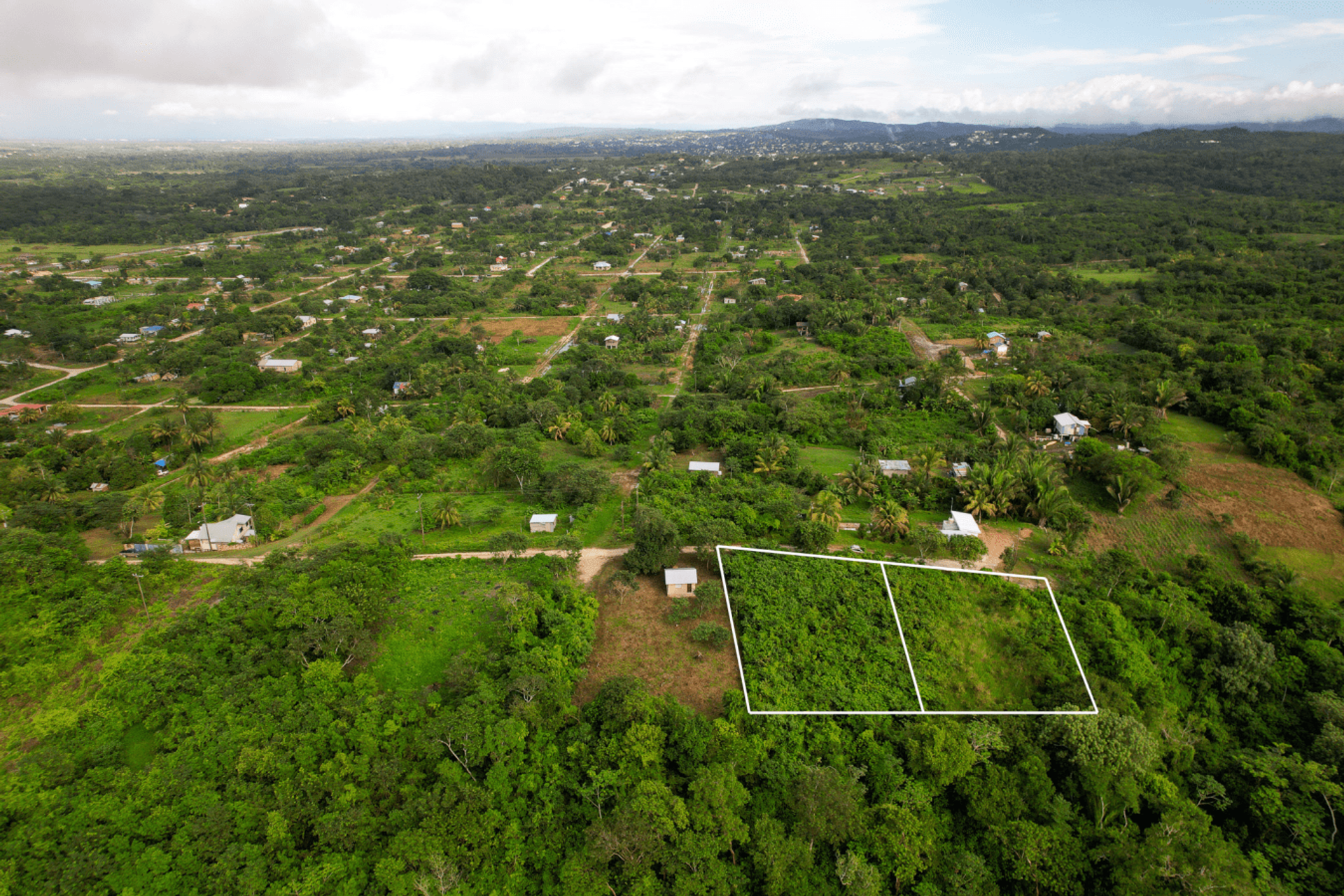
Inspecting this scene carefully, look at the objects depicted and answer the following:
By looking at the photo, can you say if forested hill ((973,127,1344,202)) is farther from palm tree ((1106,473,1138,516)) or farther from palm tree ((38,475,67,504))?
palm tree ((38,475,67,504))

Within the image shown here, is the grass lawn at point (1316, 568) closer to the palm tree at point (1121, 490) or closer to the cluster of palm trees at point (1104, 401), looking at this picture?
the palm tree at point (1121, 490)

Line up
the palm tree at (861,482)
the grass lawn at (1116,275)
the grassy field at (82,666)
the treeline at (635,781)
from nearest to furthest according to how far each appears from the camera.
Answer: the treeline at (635,781), the grassy field at (82,666), the palm tree at (861,482), the grass lawn at (1116,275)

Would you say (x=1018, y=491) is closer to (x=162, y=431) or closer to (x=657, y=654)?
(x=657, y=654)

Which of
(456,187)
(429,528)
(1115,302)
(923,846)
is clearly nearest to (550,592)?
(429,528)

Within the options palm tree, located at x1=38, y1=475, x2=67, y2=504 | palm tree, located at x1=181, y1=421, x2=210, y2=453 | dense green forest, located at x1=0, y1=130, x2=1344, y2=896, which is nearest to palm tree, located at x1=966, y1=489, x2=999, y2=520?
dense green forest, located at x1=0, y1=130, x2=1344, y2=896

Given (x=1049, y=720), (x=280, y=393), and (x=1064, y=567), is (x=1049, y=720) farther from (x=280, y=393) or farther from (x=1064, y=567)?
(x=280, y=393)

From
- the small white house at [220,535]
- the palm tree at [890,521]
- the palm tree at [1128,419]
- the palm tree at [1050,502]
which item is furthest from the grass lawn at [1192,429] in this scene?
the small white house at [220,535]

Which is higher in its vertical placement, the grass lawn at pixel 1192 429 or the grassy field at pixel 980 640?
the grassy field at pixel 980 640
